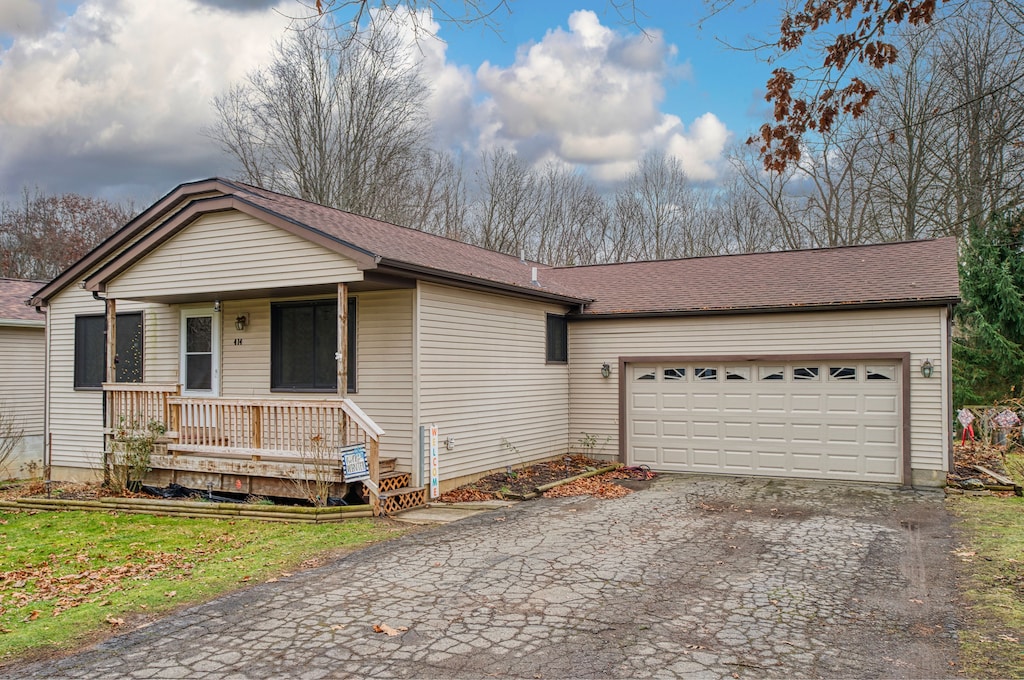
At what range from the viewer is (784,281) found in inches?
551

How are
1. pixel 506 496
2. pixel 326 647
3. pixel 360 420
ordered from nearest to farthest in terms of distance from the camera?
pixel 326 647, pixel 360 420, pixel 506 496

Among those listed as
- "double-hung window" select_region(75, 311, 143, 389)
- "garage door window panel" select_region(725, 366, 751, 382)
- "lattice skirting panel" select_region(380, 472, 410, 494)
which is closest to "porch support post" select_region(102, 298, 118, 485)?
"double-hung window" select_region(75, 311, 143, 389)

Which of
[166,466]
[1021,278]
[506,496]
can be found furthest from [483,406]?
[1021,278]

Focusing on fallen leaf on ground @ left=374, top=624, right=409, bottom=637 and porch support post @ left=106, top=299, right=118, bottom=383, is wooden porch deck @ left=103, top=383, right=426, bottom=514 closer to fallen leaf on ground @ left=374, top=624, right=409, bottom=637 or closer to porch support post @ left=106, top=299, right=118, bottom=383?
porch support post @ left=106, top=299, right=118, bottom=383

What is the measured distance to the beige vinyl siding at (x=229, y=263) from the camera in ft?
33.6

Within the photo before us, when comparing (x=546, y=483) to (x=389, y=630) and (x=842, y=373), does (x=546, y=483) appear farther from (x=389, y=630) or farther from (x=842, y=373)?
(x=389, y=630)

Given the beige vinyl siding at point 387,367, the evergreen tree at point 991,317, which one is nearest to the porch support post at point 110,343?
the beige vinyl siding at point 387,367

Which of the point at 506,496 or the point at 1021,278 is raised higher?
the point at 1021,278

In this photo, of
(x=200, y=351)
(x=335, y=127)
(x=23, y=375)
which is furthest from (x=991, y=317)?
(x=23, y=375)

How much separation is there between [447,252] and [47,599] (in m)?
8.48

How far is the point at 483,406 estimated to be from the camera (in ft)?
39.5

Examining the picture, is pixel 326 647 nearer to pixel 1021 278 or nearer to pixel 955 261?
pixel 955 261

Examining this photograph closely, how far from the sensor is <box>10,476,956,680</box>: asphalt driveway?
467 centimetres

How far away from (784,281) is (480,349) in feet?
20.5
